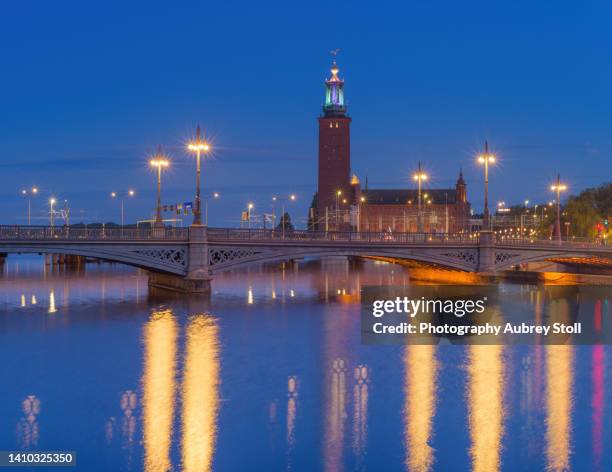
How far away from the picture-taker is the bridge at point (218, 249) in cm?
5184

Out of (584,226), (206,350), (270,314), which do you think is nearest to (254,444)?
(206,350)

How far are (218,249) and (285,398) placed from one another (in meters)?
30.2

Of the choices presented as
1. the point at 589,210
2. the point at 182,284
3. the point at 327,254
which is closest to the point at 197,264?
the point at 182,284

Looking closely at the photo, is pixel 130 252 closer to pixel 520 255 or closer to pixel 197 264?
pixel 197 264

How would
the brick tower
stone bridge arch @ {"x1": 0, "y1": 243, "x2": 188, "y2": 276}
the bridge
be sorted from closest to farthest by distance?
stone bridge arch @ {"x1": 0, "y1": 243, "x2": 188, "y2": 276}, the bridge, the brick tower

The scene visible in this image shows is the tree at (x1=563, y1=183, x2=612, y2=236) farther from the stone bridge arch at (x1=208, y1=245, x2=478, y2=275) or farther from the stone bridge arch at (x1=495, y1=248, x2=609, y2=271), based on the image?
the stone bridge arch at (x1=208, y1=245, x2=478, y2=275)

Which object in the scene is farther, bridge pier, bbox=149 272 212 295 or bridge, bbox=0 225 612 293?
bridge pier, bbox=149 272 212 295

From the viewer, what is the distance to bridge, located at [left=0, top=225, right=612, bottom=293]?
5184 cm

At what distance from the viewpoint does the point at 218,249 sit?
5825cm

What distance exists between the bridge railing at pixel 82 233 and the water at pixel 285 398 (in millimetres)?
5251

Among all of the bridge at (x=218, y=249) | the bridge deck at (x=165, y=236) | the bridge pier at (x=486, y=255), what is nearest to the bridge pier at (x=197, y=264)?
the bridge at (x=218, y=249)

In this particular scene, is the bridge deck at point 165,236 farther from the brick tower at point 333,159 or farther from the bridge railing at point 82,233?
the brick tower at point 333,159

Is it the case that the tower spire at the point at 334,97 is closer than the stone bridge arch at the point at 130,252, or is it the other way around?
the stone bridge arch at the point at 130,252

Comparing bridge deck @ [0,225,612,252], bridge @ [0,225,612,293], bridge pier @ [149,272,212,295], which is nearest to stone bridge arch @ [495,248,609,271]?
bridge @ [0,225,612,293]
